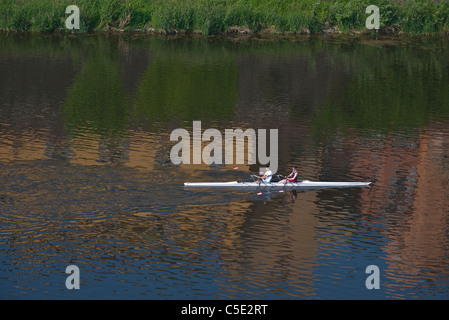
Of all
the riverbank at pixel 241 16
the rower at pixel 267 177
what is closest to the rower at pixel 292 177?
the rower at pixel 267 177

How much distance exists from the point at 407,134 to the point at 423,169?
10372 mm

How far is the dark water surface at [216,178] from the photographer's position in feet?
139

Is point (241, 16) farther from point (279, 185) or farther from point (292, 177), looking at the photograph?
point (279, 185)

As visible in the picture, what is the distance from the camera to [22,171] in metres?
56.1

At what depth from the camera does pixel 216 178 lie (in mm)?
56562

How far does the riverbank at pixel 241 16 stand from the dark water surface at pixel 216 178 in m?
15.5

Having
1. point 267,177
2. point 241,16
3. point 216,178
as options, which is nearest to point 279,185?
point 267,177

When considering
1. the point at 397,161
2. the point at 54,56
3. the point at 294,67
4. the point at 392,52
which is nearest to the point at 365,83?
the point at 294,67

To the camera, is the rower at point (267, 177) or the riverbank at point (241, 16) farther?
the riverbank at point (241, 16)

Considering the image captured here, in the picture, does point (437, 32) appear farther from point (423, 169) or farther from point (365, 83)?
point (423, 169)

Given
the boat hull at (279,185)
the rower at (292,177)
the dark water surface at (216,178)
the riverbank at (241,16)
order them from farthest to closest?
the riverbank at (241,16), the rower at (292,177), the boat hull at (279,185), the dark water surface at (216,178)

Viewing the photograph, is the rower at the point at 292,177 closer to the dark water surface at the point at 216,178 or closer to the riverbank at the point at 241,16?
the dark water surface at the point at 216,178

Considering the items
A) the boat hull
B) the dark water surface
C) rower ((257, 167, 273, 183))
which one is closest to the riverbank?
the dark water surface
